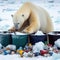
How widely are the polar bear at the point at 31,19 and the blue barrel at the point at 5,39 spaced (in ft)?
0.21

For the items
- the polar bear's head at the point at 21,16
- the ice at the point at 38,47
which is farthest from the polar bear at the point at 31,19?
the ice at the point at 38,47

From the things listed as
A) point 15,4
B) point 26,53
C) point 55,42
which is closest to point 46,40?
point 55,42

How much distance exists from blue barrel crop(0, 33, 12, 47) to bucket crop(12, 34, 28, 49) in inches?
1.1

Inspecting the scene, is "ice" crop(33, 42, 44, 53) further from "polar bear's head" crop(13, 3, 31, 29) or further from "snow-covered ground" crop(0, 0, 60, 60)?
"snow-covered ground" crop(0, 0, 60, 60)

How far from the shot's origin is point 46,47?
823 millimetres

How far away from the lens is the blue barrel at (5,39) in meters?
0.90

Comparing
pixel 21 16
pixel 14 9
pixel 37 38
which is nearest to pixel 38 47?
pixel 37 38

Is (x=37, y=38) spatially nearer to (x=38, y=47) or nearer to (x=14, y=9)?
(x=38, y=47)

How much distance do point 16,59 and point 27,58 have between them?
47mm

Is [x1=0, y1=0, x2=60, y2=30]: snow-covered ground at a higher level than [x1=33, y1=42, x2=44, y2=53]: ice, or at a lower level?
higher

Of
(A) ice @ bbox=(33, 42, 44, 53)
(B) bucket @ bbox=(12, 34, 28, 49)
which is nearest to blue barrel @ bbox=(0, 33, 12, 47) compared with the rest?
(B) bucket @ bbox=(12, 34, 28, 49)

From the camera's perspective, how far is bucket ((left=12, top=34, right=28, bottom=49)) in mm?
875

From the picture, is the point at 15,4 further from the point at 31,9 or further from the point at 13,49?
the point at 13,49

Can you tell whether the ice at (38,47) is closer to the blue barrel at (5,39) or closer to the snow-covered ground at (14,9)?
the blue barrel at (5,39)
